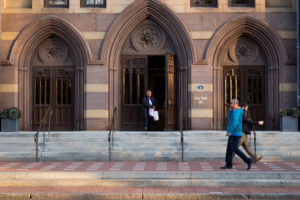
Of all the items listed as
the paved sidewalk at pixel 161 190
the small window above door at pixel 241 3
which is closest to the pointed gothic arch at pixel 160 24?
the small window above door at pixel 241 3

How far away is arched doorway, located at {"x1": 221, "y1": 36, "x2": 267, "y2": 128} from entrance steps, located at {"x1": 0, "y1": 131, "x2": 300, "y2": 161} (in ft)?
9.66

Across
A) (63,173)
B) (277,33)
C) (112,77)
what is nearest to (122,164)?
(63,173)

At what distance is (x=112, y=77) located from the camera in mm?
18188

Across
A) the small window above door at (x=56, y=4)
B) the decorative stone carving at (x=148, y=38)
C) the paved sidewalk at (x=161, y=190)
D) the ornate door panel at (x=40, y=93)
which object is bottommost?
the paved sidewalk at (x=161, y=190)

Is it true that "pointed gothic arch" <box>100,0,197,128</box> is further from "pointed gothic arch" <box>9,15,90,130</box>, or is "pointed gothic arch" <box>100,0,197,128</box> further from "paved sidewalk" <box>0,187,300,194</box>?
"paved sidewalk" <box>0,187,300,194</box>

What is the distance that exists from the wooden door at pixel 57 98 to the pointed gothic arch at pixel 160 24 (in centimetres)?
180

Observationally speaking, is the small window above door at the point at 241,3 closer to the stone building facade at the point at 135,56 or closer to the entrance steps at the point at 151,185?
the stone building facade at the point at 135,56

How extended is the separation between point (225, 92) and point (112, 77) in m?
4.76

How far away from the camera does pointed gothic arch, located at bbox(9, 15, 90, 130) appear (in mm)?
18031

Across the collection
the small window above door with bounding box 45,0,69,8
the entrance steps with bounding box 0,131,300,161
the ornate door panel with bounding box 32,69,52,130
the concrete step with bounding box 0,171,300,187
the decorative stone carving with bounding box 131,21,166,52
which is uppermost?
the small window above door with bounding box 45,0,69,8

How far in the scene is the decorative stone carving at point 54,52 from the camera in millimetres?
18641

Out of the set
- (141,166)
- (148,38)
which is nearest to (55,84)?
(148,38)

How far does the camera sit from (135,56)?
18.7 metres

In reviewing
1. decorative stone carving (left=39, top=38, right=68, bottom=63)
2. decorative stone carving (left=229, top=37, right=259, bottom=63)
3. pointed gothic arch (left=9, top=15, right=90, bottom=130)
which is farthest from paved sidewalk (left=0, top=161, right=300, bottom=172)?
decorative stone carving (left=229, top=37, right=259, bottom=63)
